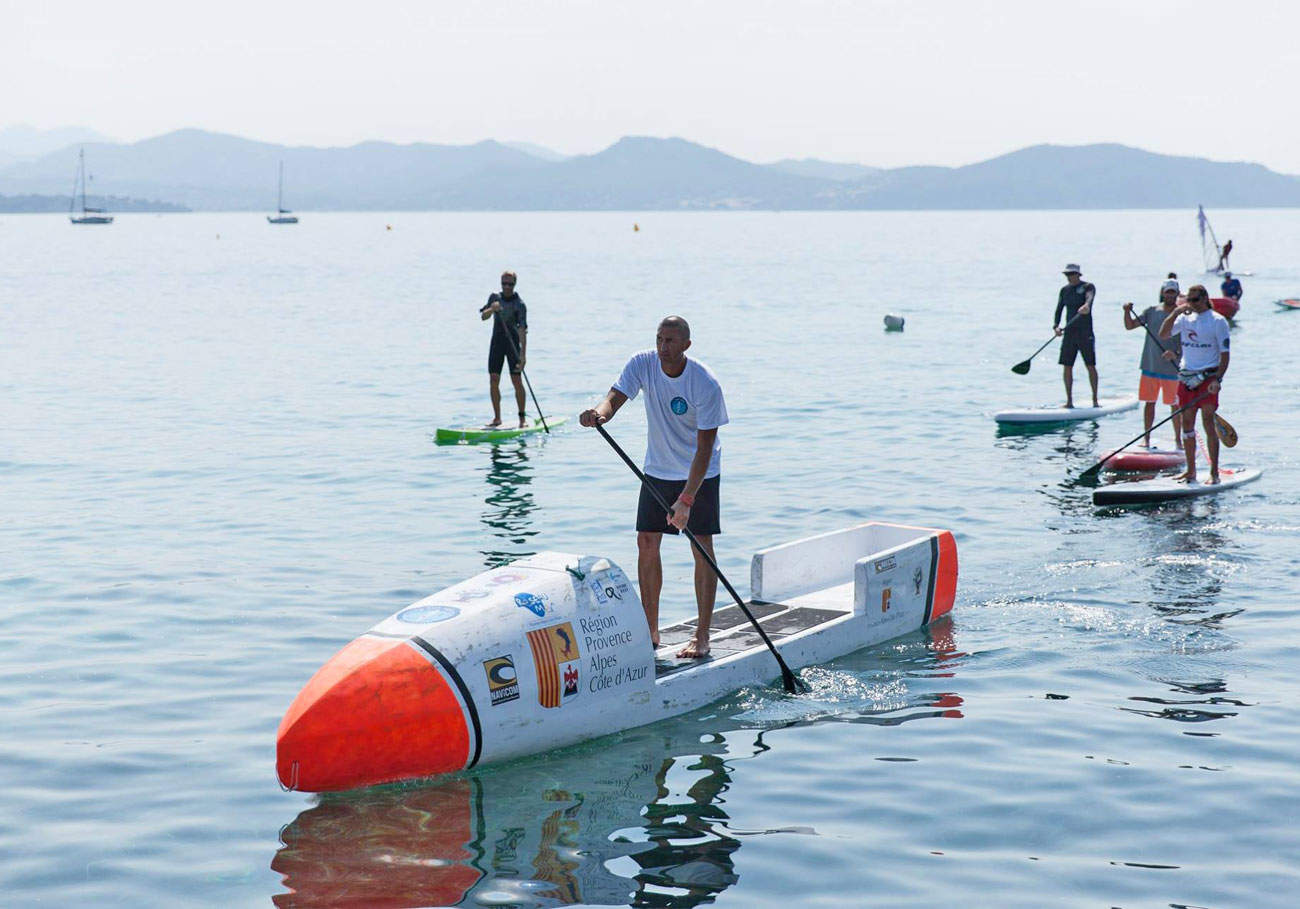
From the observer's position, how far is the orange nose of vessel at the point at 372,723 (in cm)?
788

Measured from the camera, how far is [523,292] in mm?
67188

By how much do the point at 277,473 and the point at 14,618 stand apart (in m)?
7.15

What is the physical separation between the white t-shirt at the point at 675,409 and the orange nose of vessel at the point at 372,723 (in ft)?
7.59

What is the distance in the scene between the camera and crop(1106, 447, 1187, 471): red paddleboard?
18.0 meters

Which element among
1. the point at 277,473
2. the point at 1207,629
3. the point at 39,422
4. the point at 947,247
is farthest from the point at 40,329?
the point at 947,247

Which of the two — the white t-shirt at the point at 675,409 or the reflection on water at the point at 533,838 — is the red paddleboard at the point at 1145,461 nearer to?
the white t-shirt at the point at 675,409

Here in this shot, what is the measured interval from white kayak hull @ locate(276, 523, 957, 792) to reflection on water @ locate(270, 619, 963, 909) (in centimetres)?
17

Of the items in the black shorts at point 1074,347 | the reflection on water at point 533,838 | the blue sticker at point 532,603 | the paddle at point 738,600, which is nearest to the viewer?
the reflection on water at point 533,838

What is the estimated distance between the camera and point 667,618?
1186 centimetres

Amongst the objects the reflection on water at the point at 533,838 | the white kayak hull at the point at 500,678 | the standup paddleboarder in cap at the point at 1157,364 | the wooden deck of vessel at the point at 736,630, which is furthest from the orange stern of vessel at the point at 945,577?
the standup paddleboarder in cap at the point at 1157,364

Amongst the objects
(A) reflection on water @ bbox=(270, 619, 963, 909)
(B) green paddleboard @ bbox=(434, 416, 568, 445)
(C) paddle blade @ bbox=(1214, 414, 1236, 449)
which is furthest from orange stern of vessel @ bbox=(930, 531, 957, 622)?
(B) green paddleboard @ bbox=(434, 416, 568, 445)

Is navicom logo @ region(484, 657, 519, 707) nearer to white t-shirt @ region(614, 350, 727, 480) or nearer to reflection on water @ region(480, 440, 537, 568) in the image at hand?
white t-shirt @ region(614, 350, 727, 480)

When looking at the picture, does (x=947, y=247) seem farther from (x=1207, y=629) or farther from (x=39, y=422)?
(x=1207, y=629)

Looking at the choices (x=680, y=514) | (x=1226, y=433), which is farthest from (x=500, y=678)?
(x=1226, y=433)
